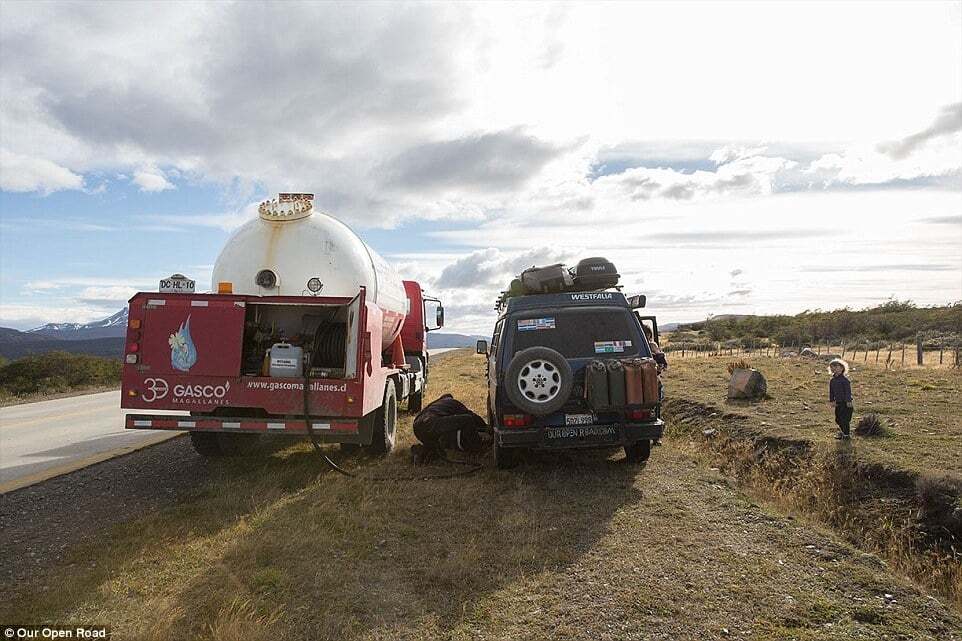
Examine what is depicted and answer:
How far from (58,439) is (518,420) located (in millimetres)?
9039

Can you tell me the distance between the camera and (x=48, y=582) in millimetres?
4727

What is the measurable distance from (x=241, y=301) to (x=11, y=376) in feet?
89.4

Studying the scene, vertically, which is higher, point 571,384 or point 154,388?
point 571,384

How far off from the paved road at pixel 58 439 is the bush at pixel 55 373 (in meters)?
10.0

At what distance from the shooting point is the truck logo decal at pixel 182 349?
24.6 feet

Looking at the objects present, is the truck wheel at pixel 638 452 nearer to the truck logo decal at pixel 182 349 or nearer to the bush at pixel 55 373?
the truck logo decal at pixel 182 349

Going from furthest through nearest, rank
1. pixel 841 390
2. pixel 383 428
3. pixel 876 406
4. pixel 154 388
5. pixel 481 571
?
pixel 876 406
pixel 841 390
pixel 383 428
pixel 154 388
pixel 481 571

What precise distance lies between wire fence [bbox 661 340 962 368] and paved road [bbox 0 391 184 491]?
67.8 feet

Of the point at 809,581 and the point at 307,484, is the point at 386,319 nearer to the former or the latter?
the point at 307,484

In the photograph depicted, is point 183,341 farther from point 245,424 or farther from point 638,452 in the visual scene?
point 638,452

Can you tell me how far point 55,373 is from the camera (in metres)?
28.7

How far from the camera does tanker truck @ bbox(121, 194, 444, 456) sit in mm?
7480

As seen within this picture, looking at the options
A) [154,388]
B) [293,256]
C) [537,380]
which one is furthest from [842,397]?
[154,388]

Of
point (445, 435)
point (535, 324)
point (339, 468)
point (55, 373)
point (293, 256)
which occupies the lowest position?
point (339, 468)
